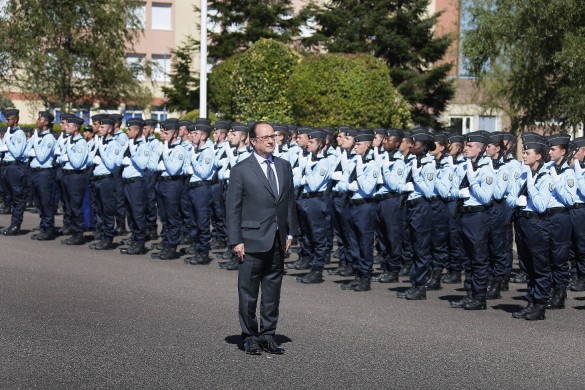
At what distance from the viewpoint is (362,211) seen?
14141mm

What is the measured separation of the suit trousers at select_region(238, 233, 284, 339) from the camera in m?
9.70

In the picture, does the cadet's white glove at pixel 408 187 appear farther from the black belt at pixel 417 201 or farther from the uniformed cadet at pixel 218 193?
the uniformed cadet at pixel 218 193

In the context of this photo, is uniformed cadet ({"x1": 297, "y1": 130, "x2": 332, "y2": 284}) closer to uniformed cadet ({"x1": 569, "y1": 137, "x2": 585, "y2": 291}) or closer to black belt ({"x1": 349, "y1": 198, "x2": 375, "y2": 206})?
black belt ({"x1": 349, "y1": 198, "x2": 375, "y2": 206})

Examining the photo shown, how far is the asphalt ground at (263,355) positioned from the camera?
8.60m

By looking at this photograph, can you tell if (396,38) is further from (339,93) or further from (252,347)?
(252,347)

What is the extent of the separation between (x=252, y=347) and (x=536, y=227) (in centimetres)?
409

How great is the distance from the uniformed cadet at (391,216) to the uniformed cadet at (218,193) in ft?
9.93

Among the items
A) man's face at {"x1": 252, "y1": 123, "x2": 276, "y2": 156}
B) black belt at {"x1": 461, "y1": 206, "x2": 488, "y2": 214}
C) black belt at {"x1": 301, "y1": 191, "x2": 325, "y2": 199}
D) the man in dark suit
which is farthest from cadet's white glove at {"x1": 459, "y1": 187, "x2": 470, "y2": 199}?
man's face at {"x1": 252, "y1": 123, "x2": 276, "y2": 156}

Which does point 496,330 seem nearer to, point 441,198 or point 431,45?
point 441,198

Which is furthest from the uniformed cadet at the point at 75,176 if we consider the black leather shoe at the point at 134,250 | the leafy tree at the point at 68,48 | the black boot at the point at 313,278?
the leafy tree at the point at 68,48

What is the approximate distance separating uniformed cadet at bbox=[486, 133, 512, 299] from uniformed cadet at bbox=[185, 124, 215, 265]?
4.54 metres

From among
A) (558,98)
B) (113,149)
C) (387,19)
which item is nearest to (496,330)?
(113,149)

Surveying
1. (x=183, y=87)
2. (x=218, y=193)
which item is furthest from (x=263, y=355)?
(x=183, y=87)

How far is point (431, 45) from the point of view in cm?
3997
